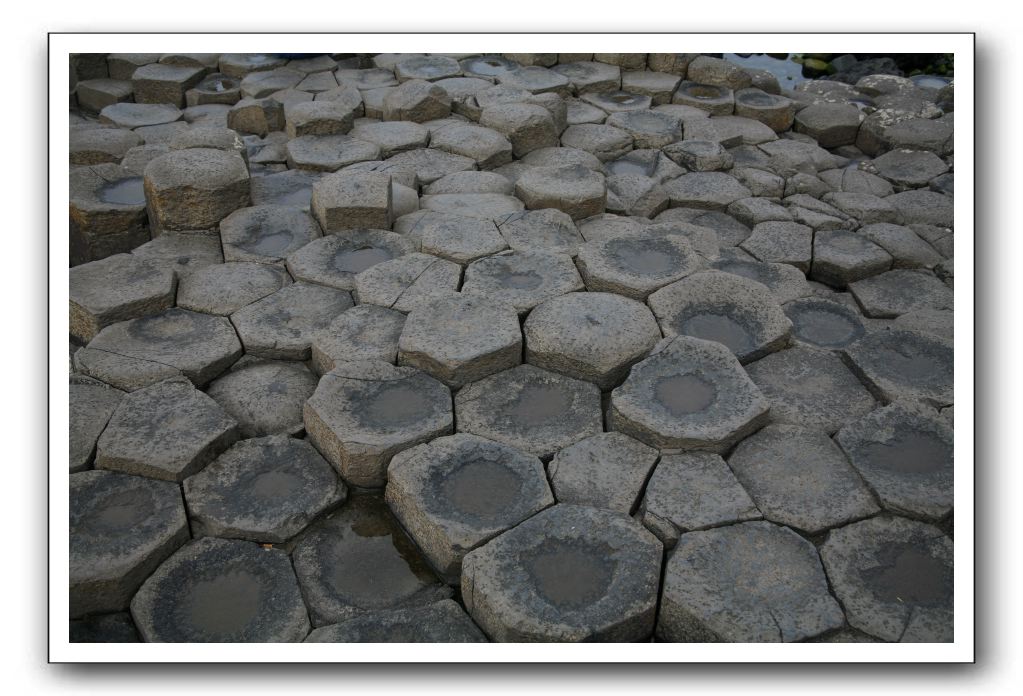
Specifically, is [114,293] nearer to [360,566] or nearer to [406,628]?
[360,566]

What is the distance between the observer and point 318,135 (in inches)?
181

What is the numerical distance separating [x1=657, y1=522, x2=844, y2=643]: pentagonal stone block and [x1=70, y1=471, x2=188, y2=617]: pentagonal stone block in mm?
1398

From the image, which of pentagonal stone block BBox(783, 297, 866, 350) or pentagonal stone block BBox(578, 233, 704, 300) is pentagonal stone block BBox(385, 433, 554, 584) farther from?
pentagonal stone block BBox(783, 297, 866, 350)

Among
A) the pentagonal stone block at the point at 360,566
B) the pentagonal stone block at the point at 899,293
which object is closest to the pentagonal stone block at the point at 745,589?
the pentagonal stone block at the point at 360,566

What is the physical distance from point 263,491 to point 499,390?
0.81 m

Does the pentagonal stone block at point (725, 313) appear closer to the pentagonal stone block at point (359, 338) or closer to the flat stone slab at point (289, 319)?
the pentagonal stone block at point (359, 338)

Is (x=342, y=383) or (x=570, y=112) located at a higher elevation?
(x=570, y=112)

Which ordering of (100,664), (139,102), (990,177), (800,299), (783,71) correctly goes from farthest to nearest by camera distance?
(783,71) → (139,102) → (800,299) → (990,177) → (100,664)

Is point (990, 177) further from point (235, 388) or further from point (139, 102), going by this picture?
point (139, 102)

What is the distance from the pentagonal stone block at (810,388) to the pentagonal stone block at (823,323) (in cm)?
13

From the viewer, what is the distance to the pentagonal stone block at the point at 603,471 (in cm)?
245

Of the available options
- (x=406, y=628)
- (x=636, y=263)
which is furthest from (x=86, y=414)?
(x=636, y=263)

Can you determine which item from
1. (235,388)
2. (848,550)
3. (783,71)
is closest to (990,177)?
(848,550)

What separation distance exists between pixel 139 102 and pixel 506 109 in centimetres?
261
